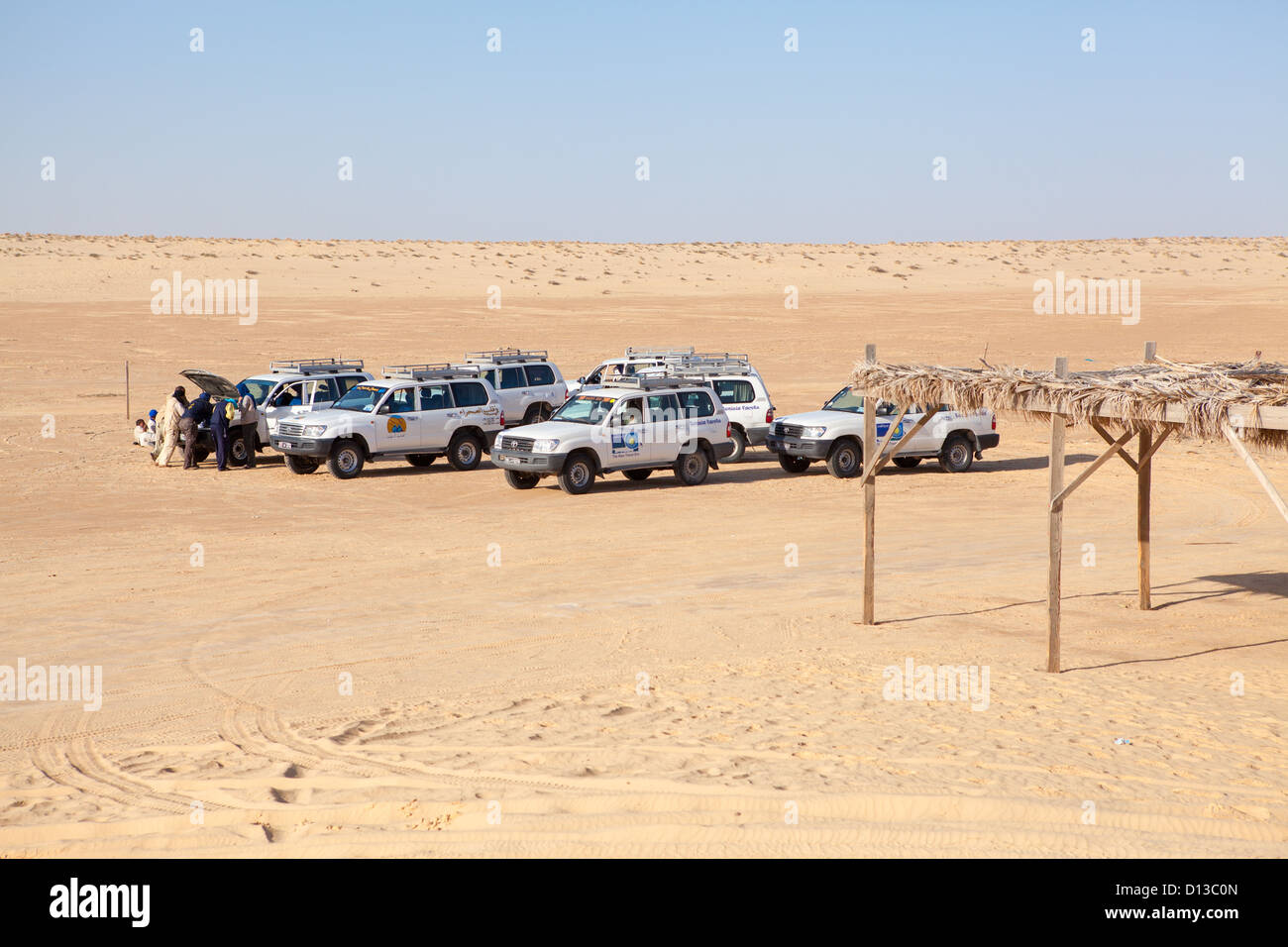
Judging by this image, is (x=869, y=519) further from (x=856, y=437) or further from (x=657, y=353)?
(x=657, y=353)

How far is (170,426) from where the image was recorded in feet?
80.7

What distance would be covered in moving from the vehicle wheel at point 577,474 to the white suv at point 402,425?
3551 millimetres

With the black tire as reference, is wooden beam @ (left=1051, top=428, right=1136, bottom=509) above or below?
above

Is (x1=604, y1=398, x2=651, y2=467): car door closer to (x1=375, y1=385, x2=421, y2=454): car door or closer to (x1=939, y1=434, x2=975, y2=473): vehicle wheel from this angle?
(x1=375, y1=385, x2=421, y2=454): car door

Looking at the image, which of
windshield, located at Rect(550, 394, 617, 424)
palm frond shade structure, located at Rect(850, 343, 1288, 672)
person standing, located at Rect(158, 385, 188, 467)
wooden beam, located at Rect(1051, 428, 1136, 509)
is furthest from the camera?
person standing, located at Rect(158, 385, 188, 467)

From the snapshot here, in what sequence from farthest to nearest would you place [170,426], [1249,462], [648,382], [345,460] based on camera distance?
[170,426], [345,460], [648,382], [1249,462]

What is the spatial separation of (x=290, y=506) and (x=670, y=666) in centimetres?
1119

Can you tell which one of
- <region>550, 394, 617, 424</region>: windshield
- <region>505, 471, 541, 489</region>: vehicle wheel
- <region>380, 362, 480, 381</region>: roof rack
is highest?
<region>380, 362, 480, 381</region>: roof rack

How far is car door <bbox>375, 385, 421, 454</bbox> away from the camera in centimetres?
2402

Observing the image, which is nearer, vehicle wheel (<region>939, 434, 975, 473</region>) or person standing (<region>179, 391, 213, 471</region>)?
person standing (<region>179, 391, 213, 471</region>)

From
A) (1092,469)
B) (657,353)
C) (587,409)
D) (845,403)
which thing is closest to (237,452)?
(587,409)

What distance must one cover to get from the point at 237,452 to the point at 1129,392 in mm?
18783

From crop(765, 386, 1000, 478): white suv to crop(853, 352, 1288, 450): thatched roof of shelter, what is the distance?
34.3 feet

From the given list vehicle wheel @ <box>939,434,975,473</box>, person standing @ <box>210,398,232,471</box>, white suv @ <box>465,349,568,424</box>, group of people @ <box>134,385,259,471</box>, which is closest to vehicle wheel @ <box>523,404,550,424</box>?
white suv @ <box>465,349,568,424</box>
